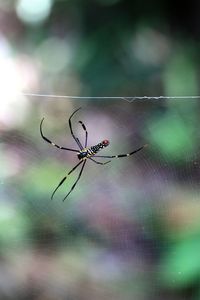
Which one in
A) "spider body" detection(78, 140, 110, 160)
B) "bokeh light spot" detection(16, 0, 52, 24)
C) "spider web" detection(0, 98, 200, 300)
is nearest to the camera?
"spider body" detection(78, 140, 110, 160)

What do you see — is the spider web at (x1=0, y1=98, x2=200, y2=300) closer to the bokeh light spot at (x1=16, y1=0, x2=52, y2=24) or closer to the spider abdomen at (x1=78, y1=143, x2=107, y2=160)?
the spider abdomen at (x1=78, y1=143, x2=107, y2=160)

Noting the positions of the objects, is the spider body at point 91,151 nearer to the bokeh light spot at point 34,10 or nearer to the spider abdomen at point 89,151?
the spider abdomen at point 89,151

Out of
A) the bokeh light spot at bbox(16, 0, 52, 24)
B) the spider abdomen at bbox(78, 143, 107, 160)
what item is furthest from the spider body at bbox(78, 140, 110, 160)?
the bokeh light spot at bbox(16, 0, 52, 24)

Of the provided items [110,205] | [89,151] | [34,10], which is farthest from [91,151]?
[34,10]

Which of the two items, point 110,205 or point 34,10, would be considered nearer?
point 110,205

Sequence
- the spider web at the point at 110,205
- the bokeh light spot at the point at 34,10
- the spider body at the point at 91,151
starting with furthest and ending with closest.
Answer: the bokeh light spot at the point at 34,10
the spider web at the point at 110,205
the spider body at the point at 91,151

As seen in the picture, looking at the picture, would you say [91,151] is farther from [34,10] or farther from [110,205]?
[34,10]

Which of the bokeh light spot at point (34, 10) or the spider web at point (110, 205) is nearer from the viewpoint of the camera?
the spider web at point (110, 205)

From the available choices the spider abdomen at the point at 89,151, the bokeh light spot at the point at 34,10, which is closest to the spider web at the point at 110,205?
the spider abdomen at the point at 89,151

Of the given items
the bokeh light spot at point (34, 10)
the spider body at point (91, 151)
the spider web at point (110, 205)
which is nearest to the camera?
the spider body at point (91, 151)
